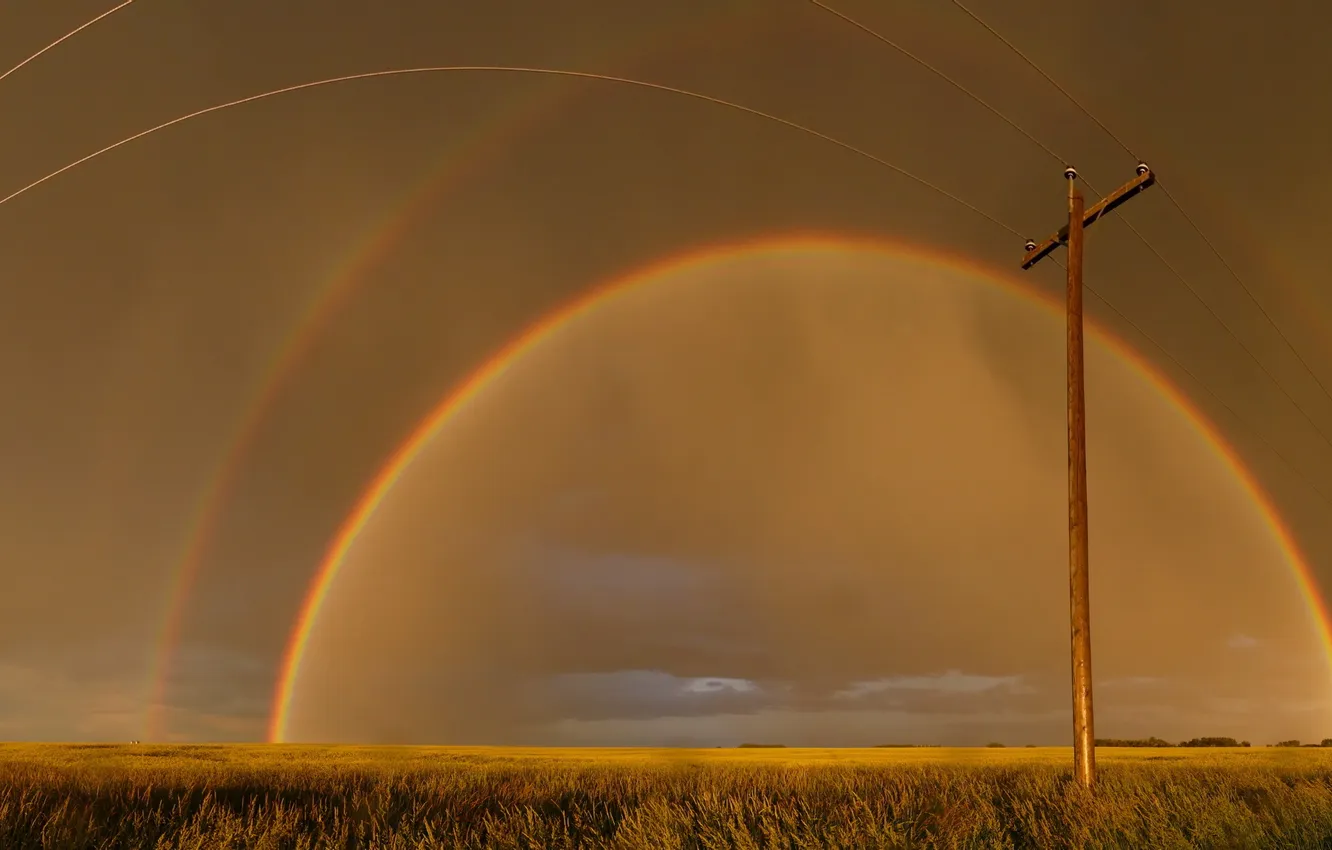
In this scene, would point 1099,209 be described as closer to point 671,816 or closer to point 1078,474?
point 1078,474

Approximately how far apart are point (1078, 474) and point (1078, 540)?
1.08 meters

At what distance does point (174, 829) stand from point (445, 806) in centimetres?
399

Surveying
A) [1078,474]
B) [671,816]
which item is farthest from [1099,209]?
[671,816]

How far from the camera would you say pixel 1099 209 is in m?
16.8

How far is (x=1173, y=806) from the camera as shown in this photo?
13.8 m

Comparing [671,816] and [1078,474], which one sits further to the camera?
[1078,474]

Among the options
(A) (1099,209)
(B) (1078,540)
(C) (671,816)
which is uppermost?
(A) (1099,209)

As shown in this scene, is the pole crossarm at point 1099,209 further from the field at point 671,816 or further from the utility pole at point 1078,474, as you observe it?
the field at point 671,816

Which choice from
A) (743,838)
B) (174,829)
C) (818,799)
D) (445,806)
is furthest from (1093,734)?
(174,829)

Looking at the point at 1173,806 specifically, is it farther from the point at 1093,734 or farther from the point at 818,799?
the point at 818,799

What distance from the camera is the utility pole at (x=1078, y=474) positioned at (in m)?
14.7

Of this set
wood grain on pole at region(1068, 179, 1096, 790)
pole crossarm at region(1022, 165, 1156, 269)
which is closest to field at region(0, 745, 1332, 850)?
wood grain on pole at region(1068, 179, 1096, 790)

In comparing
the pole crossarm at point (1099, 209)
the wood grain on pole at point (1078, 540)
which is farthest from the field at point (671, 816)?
the pole crossarm at point (1099, 209)

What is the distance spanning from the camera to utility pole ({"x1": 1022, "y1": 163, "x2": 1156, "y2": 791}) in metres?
14.7
